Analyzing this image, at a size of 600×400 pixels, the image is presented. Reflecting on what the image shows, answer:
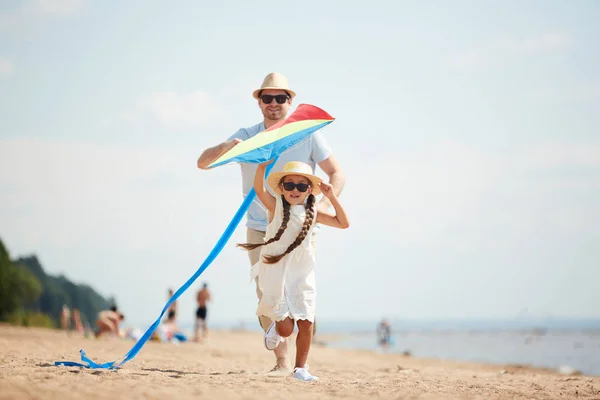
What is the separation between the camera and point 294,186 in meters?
6.23

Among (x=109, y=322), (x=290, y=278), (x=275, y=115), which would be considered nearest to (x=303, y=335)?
(x=290, y=278)

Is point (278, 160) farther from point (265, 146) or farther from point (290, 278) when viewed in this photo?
point (290, 278)

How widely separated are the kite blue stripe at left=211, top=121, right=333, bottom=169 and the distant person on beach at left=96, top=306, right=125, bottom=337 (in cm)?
1368

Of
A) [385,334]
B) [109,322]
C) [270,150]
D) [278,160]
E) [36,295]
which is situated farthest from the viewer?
[36,295]

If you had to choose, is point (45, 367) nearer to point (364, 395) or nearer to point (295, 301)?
point (295, 301)

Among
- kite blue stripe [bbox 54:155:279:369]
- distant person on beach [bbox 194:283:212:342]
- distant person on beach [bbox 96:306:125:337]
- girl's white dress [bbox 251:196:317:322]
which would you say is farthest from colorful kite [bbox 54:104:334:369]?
distant person on beach [bbox 194:283:212:342]

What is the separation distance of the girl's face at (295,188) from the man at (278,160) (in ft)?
2.03

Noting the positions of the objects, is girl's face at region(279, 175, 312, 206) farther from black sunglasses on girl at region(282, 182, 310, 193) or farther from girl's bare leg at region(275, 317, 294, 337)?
girl's bare leg at region(275, 317, 294, 337)

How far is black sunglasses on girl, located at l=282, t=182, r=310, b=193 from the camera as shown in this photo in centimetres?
623

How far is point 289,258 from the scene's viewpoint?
20.3 feet

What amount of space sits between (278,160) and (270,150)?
37 cm

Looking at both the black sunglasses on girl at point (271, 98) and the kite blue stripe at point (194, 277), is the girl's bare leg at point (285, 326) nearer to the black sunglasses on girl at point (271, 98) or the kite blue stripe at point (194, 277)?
the kite blue stripe at point (194, 277)

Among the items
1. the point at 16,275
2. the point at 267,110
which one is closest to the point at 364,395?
the point at 267,110

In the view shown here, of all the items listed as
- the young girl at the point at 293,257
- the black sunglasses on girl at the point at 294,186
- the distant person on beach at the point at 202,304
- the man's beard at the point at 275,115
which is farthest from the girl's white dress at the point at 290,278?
the distant person on beach at the point at 202,304
